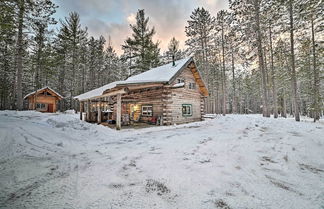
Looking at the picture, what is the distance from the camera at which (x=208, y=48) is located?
63.9ft

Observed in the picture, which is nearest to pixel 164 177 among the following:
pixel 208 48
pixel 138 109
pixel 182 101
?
pixel 182 101

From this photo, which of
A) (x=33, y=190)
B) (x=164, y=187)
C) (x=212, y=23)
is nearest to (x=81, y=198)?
(x=33, y=190)

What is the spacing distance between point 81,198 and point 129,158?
1.89 m

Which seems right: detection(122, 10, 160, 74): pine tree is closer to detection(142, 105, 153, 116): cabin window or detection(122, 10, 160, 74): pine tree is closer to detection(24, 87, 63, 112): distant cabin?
detection(142, 105, 153, 116): cabin window

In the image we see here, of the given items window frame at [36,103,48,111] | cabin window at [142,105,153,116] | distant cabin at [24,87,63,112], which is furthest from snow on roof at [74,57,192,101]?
window frame at [36,103,48,111]

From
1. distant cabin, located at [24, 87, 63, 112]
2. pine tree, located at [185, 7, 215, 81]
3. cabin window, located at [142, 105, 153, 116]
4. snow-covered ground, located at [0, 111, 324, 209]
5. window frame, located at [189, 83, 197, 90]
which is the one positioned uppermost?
pine tree, located at [185, 7, 215, 81]

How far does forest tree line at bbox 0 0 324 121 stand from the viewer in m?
11.0

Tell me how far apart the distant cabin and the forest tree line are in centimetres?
204

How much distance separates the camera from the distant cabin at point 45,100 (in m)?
20.6

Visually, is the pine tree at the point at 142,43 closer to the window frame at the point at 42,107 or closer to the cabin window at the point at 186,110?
the cabin window at the point at 186,110

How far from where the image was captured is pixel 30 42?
1348cm

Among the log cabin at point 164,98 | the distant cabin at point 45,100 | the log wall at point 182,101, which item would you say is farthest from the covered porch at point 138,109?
the distant cabin at point 45,100

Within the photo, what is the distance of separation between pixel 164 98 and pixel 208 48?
1315 cm

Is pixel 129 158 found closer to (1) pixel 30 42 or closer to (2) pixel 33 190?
(2) pixel 33 190
